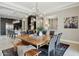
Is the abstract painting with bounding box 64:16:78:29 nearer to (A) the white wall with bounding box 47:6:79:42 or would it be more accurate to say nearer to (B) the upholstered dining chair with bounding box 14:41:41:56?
(A) the white wall with bounding box 47:6:79:42

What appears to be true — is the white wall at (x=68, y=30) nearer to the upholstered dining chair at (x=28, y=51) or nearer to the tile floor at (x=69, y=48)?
the tile floor at (x=69, y=48)

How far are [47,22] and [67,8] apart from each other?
1692 mm

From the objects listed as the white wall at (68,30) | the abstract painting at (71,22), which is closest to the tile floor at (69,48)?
the white wall at (68,30)

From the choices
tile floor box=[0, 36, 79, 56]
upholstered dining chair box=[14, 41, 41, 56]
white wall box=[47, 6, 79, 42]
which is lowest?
tile floor box=[0, 36, 79, 56]

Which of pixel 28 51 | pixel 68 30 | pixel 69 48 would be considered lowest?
pixel 69 48

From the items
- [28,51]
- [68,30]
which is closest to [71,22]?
[68,30]

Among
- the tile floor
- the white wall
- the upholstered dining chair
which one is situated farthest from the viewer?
the white wall

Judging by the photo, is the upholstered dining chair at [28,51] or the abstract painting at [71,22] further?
the abstract painting at [71,22]

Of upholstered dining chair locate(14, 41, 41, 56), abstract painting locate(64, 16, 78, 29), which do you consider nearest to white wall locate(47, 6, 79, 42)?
abstract painting locate(64, 16, 78, 29)

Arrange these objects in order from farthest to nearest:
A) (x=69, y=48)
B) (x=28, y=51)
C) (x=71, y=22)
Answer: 1. (x=71, y=22)
2. (x=69, y=48)
3. (x=28, y=51)

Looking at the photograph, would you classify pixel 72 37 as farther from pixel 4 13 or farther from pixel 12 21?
pixel 4 13

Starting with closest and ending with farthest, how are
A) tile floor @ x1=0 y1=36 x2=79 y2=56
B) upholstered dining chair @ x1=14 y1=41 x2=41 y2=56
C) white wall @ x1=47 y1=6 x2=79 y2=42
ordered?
upholstered dining chair @ x1=14 y1=41 x2=41 y2=56
tile floor @ x1=0 y1=36 x2=79 y2=56
white wall @ x1=47 y1=6 x2=79 y2=42

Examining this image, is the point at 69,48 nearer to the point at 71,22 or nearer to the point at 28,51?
the point at 71,22

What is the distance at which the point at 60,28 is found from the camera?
5125mm
